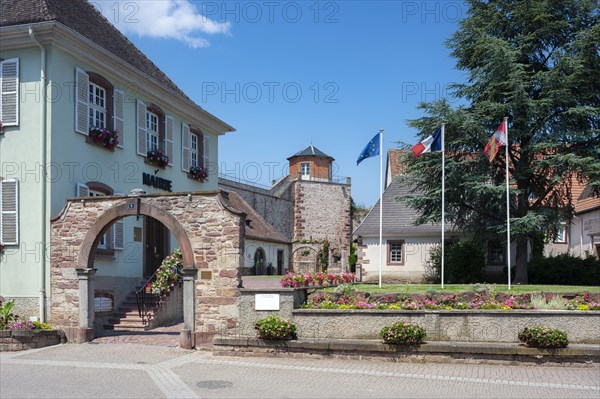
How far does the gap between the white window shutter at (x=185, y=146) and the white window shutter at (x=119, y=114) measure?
3.81m

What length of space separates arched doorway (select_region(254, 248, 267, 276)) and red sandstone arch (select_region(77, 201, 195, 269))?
73.5ft

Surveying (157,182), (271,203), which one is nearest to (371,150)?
(157,182)

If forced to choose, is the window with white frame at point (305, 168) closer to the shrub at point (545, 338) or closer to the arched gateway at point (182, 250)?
the arched gateway at point (182, 250)

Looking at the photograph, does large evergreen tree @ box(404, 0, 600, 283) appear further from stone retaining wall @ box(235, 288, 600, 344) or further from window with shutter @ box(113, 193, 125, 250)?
window with shutter @ box(113, 193, 125, 250)

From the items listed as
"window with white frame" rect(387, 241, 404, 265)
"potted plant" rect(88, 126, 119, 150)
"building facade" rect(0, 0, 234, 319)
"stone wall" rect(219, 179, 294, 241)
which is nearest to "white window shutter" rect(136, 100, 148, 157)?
"building facade" rect(0, 0, 234, 319)

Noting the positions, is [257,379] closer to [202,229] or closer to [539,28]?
[202,229]

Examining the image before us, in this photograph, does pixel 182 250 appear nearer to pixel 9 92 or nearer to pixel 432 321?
pixel 432 321

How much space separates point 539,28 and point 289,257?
82.8 feet

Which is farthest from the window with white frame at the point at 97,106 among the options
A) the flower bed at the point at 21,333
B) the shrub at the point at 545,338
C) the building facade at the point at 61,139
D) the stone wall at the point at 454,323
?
the shrub at the point at 545,338

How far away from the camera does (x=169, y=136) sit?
2152 centimetres

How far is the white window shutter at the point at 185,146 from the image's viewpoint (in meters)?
22.4

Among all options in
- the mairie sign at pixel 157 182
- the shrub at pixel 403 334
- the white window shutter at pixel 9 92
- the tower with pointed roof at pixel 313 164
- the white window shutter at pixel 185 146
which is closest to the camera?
the shrub at pixel 403 334

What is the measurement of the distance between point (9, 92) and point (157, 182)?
5.69 metres

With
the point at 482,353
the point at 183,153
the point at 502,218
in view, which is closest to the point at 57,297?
the point at 183,153
